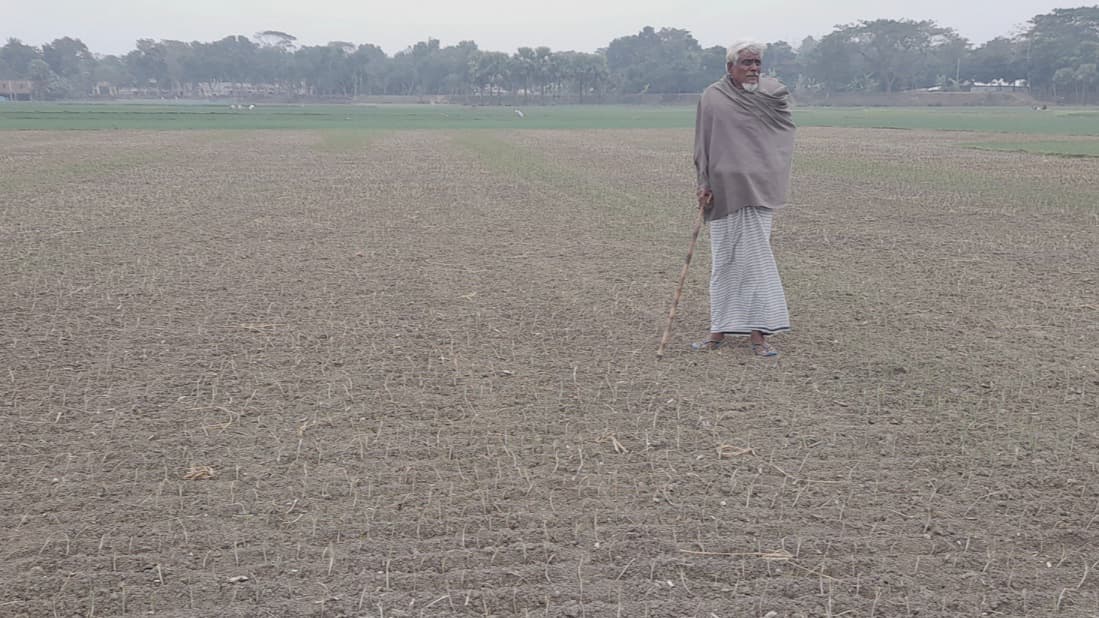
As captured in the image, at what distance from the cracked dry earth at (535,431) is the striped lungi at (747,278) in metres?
0.25

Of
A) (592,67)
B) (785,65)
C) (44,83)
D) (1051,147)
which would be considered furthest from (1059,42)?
(44,83)

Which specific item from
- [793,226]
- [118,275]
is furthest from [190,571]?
[793,226]

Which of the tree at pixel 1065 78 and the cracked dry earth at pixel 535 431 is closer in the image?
the cracked dry earth at pixel 535 431

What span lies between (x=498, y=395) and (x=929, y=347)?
314cm

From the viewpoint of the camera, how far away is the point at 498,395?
18.9 feet

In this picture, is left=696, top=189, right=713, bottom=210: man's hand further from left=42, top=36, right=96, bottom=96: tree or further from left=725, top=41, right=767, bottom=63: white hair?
left=42, top=36, right=96, bottom=96: tree

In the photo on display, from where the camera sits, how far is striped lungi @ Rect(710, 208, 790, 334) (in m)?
6.54

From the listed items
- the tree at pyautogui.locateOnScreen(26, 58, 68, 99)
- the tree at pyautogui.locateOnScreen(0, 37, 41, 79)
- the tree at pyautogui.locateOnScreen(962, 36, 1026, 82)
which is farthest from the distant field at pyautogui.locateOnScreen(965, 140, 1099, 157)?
the tree at pyautogui.locateOnScreen(0, 37, 41, 79)

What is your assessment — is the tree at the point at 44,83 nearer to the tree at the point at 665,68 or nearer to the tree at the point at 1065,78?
the tree at the point at 665,68

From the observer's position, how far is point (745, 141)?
21.1 feet

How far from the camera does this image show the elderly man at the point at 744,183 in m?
6.36

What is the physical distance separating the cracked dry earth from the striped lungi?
25 cm

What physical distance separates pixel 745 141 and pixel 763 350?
1.41 meters

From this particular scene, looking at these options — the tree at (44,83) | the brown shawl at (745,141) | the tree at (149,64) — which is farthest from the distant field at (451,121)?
the tree at (149,64)
